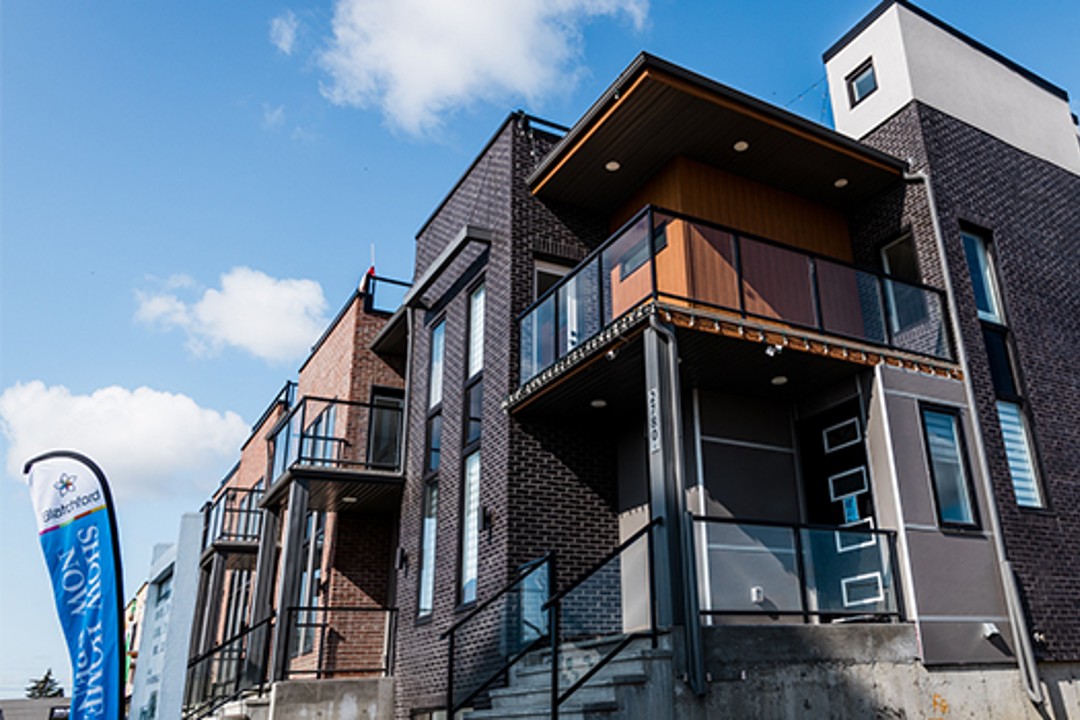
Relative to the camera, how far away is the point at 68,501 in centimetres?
561

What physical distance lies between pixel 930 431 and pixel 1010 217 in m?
4.19

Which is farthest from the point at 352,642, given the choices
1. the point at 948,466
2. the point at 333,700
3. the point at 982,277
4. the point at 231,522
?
the point at 982,277

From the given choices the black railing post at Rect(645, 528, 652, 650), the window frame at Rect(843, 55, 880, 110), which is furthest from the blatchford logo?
the window frame at Rect(843, 55, 880, 110)

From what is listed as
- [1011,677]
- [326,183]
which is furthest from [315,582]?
[1011,677]

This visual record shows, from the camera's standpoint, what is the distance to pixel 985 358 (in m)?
10.6

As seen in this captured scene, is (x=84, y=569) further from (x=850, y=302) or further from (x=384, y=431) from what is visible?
(x=384, y=431)

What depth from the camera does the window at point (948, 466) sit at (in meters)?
9.45

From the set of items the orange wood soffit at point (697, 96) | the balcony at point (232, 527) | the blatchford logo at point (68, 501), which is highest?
the orange wood soffit at point (697, 96)

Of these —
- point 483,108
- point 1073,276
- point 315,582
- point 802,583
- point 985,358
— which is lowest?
point 802,583

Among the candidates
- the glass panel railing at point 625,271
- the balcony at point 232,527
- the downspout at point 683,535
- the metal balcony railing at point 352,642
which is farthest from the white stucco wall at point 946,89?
the balcony at point 232,527

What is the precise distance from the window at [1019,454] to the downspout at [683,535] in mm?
4659

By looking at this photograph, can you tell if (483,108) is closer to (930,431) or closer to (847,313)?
(847,313)

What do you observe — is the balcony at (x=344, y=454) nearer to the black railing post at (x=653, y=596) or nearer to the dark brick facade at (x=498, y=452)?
the dark brick facade at (x=498, y=452)

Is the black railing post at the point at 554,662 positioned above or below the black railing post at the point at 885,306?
below
